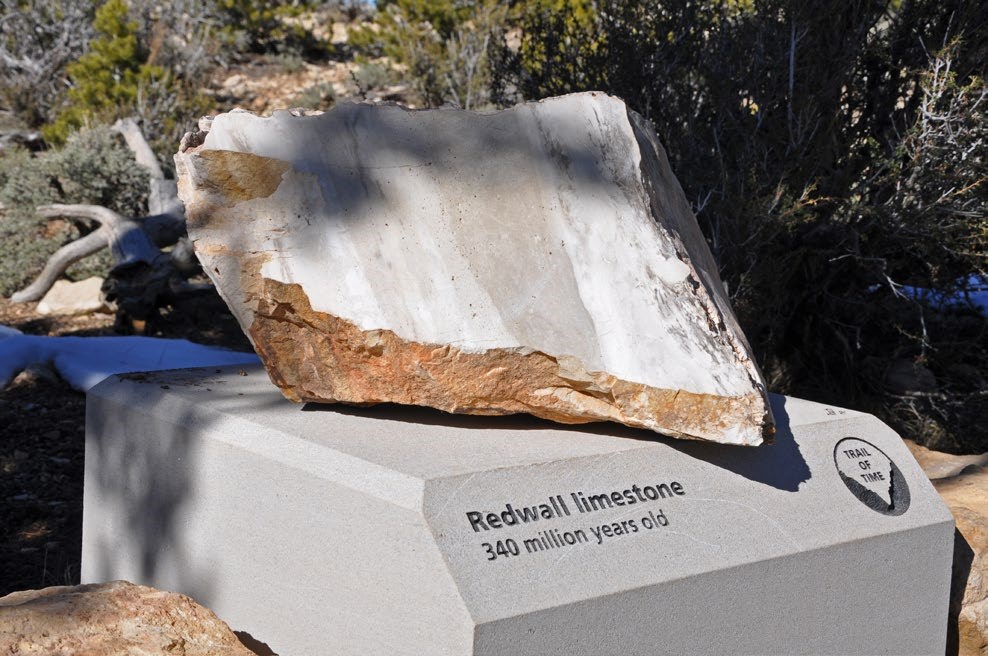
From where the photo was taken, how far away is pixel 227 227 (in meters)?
2.71

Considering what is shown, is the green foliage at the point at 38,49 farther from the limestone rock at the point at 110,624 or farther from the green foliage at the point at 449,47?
the limestone rock at the point at 110,624

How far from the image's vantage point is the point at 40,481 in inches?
183

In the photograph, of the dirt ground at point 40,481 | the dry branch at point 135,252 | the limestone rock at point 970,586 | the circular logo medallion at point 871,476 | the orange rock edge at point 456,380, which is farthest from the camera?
the dry branch at point 135,252

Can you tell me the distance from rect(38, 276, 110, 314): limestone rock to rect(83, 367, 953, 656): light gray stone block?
4.67m

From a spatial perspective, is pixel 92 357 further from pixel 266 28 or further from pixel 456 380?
pixel 266 28

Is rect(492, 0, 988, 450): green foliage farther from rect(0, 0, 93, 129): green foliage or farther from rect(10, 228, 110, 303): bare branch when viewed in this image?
rect(0, 0, 93, 129): green foliage

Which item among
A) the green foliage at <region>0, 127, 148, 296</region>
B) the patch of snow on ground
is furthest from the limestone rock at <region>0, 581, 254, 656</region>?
the green foliage at <region>0, 127, 148, 296</region>

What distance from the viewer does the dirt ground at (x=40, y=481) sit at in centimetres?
390

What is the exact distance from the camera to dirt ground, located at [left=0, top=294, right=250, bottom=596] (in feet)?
12.8

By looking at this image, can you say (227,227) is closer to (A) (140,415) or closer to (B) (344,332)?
(B) (344,332)

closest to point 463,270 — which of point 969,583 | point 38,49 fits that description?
point 969,583

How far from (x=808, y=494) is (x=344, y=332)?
4.33 feet

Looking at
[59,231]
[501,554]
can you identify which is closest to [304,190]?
[501,554]

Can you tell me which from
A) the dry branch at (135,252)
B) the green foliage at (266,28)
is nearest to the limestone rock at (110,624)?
the dry branch at (135,252)
